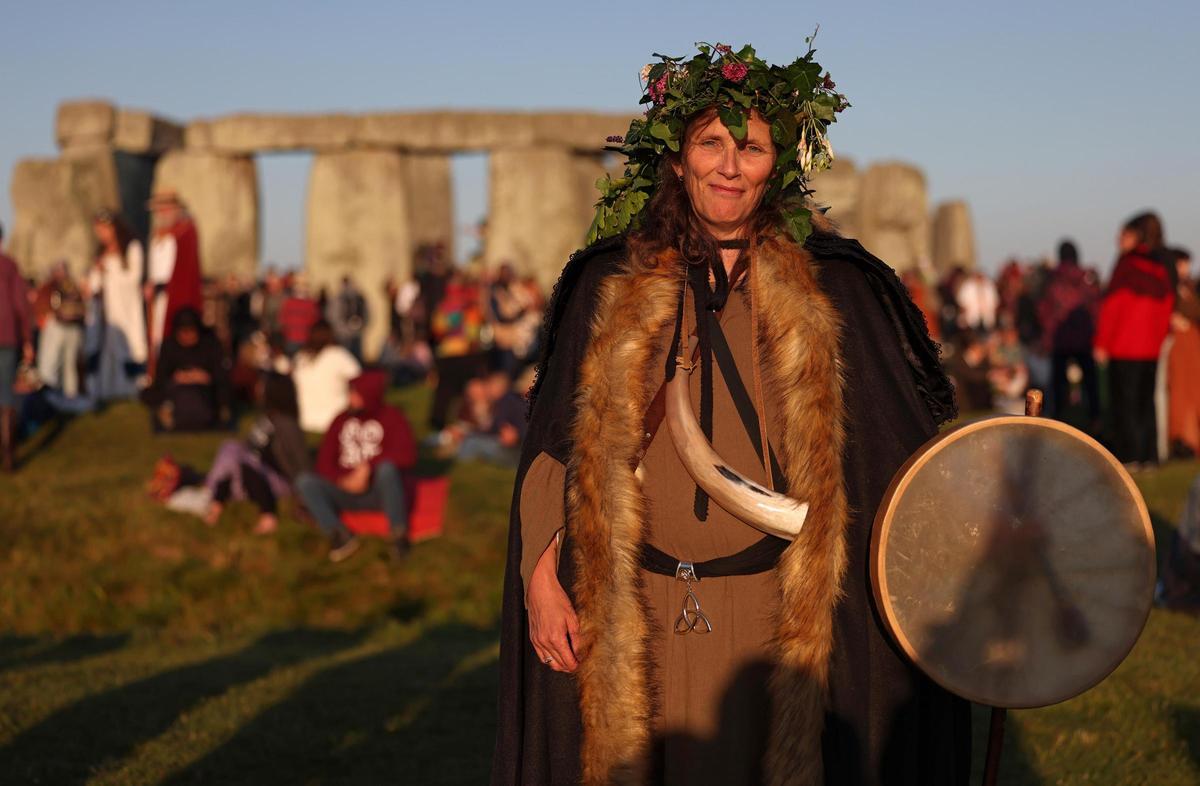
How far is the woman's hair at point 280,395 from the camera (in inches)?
440

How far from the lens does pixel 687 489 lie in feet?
12.1

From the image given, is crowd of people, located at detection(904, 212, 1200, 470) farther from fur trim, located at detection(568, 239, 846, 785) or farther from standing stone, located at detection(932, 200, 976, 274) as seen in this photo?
standing stone, located at detection(932, 200, 976, 274)

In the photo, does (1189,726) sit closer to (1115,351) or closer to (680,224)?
(680,224)

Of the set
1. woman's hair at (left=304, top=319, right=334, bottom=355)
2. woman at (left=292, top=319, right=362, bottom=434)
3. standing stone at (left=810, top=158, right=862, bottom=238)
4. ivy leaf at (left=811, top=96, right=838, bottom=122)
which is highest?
standing stone at (left=810, top=158, right=862, bottom=238)

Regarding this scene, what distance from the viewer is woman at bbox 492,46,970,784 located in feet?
11.9

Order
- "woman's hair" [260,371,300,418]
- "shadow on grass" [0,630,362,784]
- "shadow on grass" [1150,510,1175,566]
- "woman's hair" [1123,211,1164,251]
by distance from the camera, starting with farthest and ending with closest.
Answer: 1. "woman's hair" [1123,211,1164,251]
2. "woman's hair" [260,371,300,418]
3. "shadow on grass" [1150,510,1175,566]
4. "shadow on grass" [0,630,362,784]

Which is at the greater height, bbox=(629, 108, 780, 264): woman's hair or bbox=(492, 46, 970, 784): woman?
bbox=(629, 108, 780, 264): woman's hair

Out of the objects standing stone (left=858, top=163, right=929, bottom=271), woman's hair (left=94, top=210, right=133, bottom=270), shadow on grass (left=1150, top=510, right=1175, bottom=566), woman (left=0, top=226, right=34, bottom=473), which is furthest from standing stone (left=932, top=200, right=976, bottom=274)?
woman (left=0, top=226, right=34, bottom=473)

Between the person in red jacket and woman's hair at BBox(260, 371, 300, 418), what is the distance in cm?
615

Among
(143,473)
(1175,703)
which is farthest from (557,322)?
(143,473)

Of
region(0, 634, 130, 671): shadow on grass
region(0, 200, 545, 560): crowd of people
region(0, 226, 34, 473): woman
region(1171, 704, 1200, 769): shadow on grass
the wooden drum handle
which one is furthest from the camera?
region(0, 226, 34, 473): woman

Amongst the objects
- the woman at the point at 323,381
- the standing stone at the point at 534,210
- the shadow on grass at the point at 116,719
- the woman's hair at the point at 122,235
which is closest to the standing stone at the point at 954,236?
the standing stone at the point at 534,210

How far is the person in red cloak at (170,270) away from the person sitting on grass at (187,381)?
432 millimetres

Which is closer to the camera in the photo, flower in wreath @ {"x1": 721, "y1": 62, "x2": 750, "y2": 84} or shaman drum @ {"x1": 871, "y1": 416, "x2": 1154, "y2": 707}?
shaman drum @ {"x1": 871, "y1": 416, "x2": 1154, "y2": 707}
